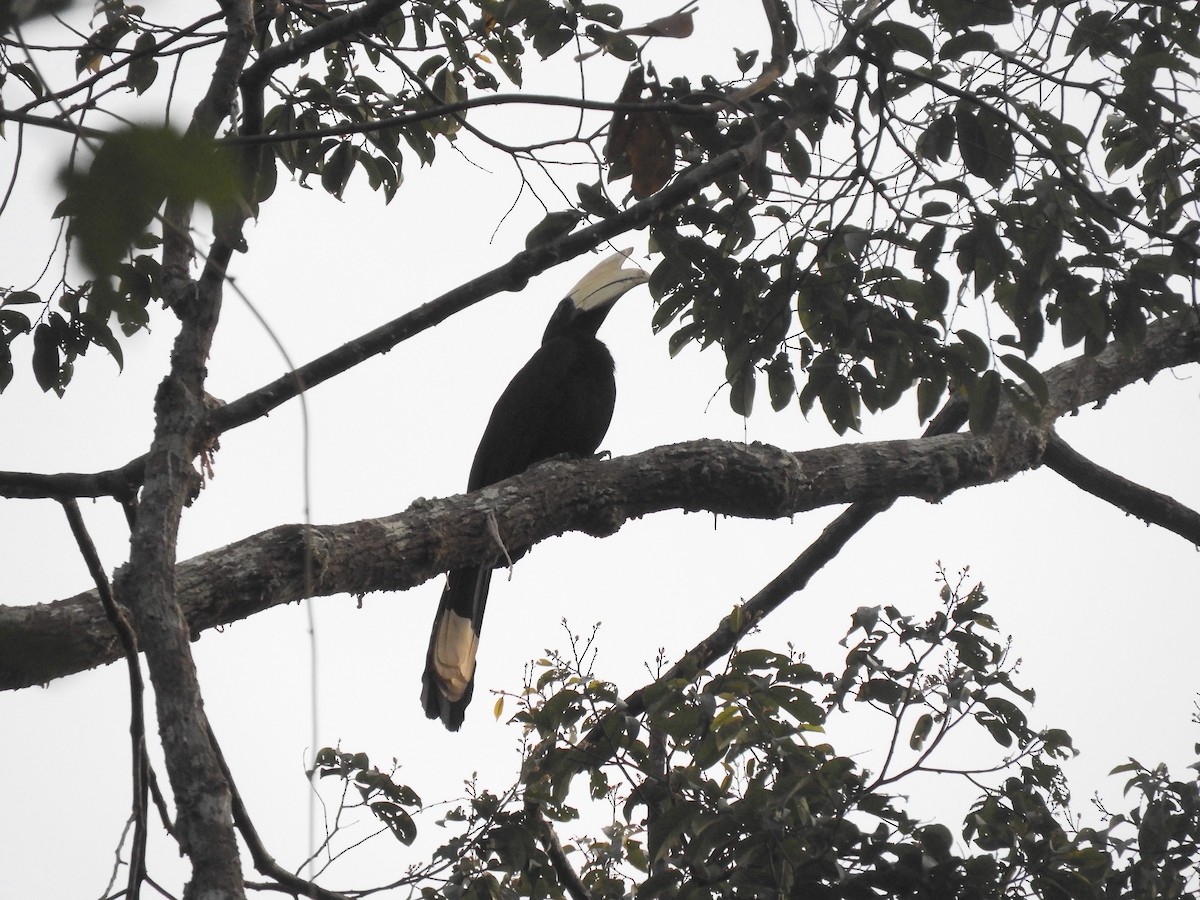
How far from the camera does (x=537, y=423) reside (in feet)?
12.5

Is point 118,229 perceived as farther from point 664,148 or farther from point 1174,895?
point 1174,895

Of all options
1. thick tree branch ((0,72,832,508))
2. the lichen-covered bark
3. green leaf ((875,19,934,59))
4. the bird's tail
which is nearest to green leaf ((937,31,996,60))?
green leaf ((875,19,934,59))

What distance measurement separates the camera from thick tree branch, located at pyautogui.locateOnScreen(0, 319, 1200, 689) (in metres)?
1.91

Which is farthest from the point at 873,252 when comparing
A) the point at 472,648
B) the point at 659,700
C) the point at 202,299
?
the point at 472,648

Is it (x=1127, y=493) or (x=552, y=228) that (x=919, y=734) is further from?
(x=1127, y=493)

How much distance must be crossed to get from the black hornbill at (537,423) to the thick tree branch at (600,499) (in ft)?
2.88

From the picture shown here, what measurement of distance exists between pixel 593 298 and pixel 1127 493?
81.9 inches

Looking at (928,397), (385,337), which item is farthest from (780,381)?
(385,337)

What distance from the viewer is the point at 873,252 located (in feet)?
7.45

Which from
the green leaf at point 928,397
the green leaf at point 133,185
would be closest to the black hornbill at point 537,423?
the green leaf at point 928,397

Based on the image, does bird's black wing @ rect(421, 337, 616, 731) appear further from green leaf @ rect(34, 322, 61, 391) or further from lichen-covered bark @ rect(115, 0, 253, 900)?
lichen-covered bark @ rect(115, 0, 253, 900)

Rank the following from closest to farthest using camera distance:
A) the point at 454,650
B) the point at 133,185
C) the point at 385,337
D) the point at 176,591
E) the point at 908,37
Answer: the point at 133,185 → the point at 176,591 → the point at 385,337 → the point at 908,37 → the point at 454,650

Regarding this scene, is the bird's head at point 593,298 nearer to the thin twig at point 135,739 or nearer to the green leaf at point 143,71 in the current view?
the green leaf at point 143,71

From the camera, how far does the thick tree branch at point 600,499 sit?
1.91 meters
